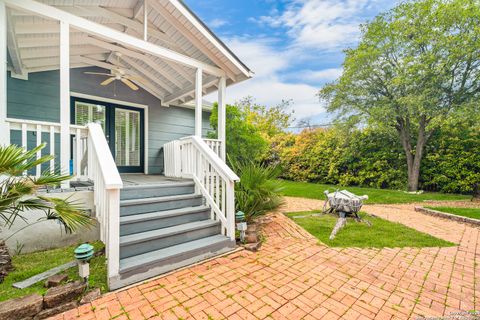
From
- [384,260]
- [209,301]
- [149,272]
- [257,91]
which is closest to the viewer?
[209,301]

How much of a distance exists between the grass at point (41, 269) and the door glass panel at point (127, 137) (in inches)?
159

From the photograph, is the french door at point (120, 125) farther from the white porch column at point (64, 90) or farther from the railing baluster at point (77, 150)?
the white porch column at point (64, 90)

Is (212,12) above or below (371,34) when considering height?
above

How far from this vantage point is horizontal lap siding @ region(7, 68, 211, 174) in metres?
5.47

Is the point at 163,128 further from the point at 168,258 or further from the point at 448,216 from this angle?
the point at 448,216

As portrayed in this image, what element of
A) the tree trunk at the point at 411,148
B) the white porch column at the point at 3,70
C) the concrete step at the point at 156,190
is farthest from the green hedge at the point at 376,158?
the white porch column at the point at 3,70

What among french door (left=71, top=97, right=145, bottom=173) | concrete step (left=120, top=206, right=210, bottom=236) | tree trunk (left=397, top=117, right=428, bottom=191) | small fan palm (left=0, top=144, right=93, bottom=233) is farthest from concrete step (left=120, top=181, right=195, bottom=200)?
tree trunk (left=397, top=117, right=428, bottom=191)

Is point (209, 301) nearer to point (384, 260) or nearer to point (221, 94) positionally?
point (384, 260)

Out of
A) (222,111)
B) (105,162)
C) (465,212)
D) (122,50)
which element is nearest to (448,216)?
(465,212)

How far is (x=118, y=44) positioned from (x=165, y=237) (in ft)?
15.4

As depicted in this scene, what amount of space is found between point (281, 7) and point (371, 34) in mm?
3822

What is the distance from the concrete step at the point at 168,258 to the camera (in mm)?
2520

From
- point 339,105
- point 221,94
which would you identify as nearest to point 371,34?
point 339,105

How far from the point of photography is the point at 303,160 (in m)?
12.1
